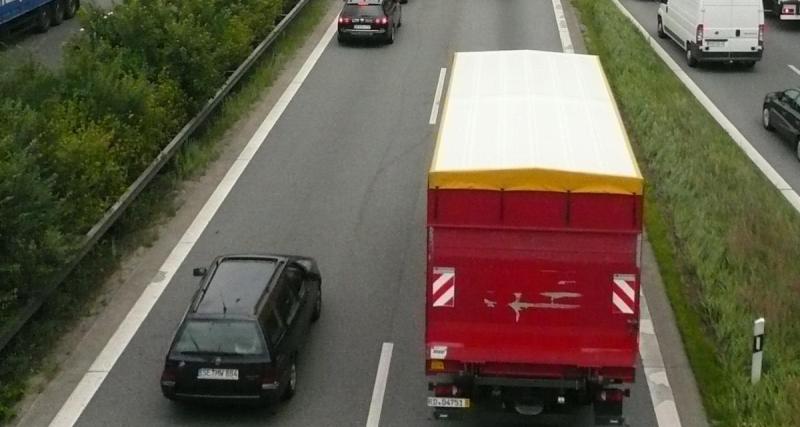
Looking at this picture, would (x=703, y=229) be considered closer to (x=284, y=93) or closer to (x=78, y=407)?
(x=78, y=407)

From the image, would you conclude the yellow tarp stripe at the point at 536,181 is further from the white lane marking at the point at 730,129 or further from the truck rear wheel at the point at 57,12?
the truck rear wheel at the point at 57,12

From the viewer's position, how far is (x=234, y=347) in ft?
48.5

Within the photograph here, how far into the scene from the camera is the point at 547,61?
61.6 ft

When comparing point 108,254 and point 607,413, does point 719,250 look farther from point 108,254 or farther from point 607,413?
point 108,254

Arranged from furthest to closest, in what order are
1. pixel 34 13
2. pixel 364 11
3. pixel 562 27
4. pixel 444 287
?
1. pixel 34 13
2. pixel 562 27
3. pixel 364 11
4. pixel 444 287

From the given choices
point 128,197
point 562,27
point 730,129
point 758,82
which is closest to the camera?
point 128,197

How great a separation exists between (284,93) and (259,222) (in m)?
8.72

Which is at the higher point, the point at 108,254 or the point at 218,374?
the point at 218,374

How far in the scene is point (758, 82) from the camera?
118 feet

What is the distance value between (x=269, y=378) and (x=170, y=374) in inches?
47.8

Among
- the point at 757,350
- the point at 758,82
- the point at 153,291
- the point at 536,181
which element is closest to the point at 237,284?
the point at 153,291

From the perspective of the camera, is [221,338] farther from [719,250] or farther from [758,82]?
[758,82]

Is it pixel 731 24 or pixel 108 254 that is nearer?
pixel 108 254

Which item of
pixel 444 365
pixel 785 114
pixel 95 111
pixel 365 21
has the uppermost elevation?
pixel 95 111
